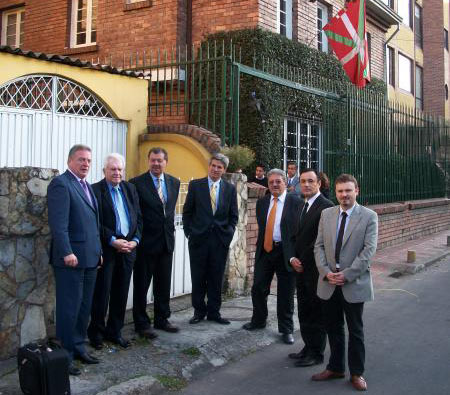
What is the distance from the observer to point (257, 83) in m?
11.0

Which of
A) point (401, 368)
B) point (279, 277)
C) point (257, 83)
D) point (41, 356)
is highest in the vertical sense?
point (257, 83)

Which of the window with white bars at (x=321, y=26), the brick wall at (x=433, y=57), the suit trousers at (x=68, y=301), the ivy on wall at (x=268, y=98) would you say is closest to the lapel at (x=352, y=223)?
the suit trousers at (x=68, y=301)

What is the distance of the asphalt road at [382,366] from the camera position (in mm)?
4641

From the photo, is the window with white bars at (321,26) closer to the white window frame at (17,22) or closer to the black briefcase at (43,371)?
the white window frame at (17,22)

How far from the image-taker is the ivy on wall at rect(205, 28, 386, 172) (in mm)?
10875

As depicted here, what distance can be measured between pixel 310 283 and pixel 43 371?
250 cm

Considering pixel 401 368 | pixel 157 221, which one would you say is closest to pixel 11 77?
pixel 157 221

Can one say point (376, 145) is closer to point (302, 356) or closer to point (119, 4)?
point (119, 4)

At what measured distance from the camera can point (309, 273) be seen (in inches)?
204

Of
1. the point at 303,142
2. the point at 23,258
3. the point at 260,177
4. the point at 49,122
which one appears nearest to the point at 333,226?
the point at 23,258

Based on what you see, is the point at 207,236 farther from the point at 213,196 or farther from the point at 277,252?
the point at 277,252

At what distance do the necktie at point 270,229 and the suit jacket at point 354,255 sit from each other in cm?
127

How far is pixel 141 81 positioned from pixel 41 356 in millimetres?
5993

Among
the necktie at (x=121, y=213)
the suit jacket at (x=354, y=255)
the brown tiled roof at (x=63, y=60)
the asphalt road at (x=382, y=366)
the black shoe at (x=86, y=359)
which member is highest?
the brown tiled roof at (x=63, y=60)
